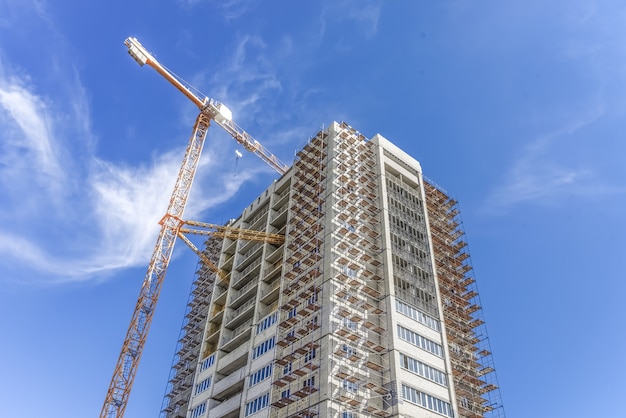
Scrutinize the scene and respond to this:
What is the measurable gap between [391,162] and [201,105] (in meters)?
38.6

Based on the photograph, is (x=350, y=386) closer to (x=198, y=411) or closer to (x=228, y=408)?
(x=228, y=408)

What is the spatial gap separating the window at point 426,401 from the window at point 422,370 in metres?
Answer: 2.31

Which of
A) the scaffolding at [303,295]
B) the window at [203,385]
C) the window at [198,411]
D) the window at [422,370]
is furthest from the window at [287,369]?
the window at [203,385]

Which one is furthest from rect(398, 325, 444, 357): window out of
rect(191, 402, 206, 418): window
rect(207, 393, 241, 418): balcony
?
rect(191, 402, 206, 418): window

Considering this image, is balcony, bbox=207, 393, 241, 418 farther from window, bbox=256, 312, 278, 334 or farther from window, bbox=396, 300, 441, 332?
window, bbox=396, 300, 441, 332

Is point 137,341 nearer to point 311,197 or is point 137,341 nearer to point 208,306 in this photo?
point 208,306

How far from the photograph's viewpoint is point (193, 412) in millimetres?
79875

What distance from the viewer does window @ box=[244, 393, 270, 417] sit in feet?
220

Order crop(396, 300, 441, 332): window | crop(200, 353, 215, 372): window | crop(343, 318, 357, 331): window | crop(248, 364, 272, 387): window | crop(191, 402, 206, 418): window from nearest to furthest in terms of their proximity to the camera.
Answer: crop(343, 318, 357, 331): window
crop(396, 300, 441, 332): window
crop(248, 364, 272, 387): window
crop(191, 402, 206, 418): window
crop(200, 353, 215, 372): window

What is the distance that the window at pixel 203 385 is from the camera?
8081 centimetres

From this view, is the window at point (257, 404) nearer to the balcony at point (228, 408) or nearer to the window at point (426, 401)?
the balcony at point (228, 408)

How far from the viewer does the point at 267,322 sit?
77.0m

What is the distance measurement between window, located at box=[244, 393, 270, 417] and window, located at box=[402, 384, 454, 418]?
16.1 m

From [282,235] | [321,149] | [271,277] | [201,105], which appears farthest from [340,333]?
[201,105]
